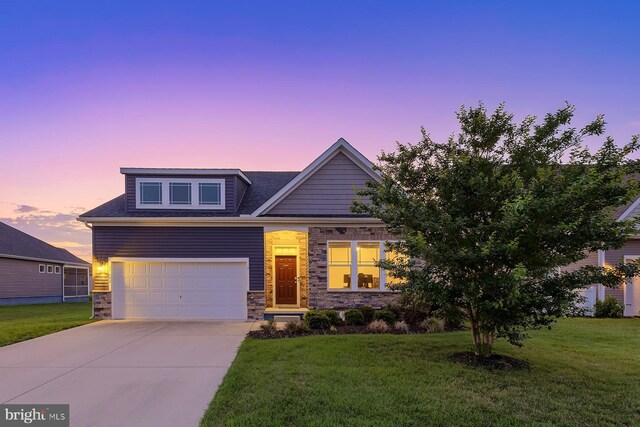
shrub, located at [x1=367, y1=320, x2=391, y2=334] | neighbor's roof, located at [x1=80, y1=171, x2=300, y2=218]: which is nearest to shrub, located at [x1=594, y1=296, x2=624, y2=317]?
shrub, located at [x1=367, y1=320, x2=391, y2=334]

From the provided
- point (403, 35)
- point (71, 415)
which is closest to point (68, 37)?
point (403, 35)

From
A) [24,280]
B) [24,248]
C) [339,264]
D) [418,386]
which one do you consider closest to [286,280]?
[339,264]

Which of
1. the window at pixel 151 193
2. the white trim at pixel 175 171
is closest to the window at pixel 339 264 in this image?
the white trim at pixel 175 171

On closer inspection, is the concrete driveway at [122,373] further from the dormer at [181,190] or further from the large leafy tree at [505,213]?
the dormer at [181,190]

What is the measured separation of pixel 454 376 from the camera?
5.92 metres

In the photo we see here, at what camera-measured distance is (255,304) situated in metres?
12.8

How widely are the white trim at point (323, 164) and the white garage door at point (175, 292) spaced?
2.73 metres

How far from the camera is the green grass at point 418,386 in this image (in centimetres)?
439

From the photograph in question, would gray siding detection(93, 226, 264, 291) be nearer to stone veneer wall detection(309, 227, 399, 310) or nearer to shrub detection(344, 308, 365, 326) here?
stone veneer wall detection(309, 227, 399, 310)

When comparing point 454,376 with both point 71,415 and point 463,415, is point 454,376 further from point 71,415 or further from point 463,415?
point 71,415

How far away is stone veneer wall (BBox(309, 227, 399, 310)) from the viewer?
12.8 m

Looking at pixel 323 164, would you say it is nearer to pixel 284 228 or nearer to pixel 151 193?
pixel 284 228

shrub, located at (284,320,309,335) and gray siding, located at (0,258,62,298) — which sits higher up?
shrub, located at (284,320,309,335)

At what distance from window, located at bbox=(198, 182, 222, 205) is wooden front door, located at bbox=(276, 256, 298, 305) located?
11.9 feet
